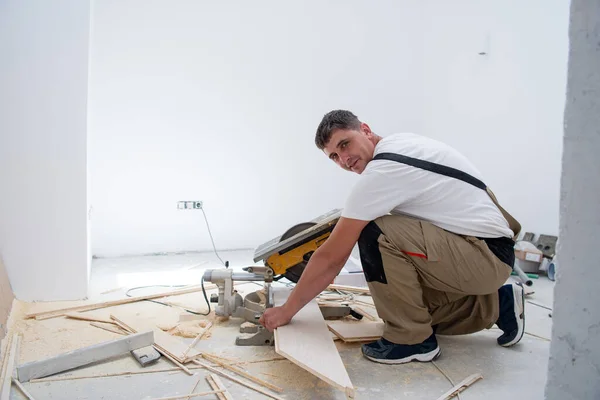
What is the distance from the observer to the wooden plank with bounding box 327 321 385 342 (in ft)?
6.75

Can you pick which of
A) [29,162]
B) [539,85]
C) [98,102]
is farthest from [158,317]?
[539,85]

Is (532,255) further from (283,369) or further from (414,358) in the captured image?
(283,369)

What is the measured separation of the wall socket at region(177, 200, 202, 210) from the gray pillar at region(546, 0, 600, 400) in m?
3.82

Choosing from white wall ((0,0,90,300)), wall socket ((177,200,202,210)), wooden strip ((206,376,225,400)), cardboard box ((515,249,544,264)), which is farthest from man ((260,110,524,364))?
wall socket ((177,200,202,210))

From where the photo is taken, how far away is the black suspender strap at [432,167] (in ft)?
5.74

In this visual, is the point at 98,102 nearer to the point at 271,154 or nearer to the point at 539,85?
the point at 271,154

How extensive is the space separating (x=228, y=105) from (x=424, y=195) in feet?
9.91

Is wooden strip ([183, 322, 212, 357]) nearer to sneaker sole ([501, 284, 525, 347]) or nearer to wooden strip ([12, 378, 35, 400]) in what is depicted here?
wooden strip ([12, 378, 35, 400])

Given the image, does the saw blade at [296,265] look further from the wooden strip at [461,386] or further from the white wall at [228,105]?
the white wall at [228,105]

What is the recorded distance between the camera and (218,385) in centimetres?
163

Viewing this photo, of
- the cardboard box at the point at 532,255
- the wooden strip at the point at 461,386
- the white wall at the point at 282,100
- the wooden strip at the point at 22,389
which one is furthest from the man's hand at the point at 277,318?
the white wall at the point at 282,100

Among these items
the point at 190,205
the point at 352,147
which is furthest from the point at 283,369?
the point at 190,205

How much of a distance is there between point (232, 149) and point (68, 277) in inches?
84.5

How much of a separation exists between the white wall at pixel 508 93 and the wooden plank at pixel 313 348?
2.66 meters
